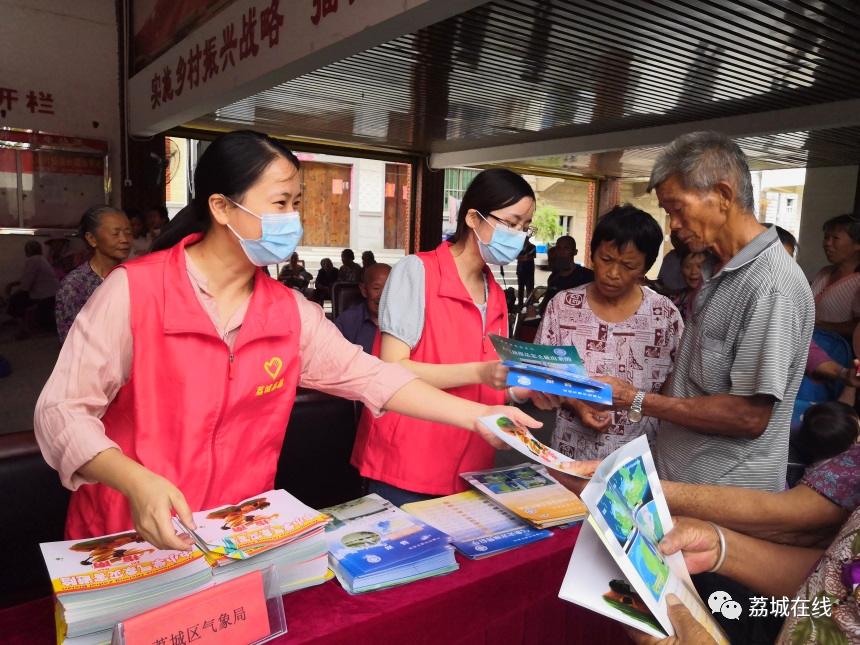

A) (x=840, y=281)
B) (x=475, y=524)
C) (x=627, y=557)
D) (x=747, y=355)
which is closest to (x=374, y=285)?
(x=475, y=524)

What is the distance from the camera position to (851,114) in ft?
21.7

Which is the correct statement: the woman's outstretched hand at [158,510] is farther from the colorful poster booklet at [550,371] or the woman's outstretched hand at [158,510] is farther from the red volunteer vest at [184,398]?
the colorful poster booklet at [550,371]

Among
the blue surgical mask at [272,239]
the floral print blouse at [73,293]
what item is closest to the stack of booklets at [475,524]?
the blue surgical mask at [272,239]

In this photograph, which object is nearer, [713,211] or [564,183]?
[713,211]

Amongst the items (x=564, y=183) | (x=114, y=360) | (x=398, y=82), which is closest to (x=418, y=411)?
(x=114, y=360)

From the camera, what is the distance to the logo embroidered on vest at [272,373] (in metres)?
1.33

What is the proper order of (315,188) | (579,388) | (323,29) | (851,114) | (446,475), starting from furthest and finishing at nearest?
(315,188)
(851,114)
(323,29)
(446,475)
(579,388)

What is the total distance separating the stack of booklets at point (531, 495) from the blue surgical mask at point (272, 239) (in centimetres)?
77

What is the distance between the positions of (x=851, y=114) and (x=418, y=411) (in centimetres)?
713

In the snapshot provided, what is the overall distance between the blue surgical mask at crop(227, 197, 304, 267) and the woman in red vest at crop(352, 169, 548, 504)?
15.8 inches

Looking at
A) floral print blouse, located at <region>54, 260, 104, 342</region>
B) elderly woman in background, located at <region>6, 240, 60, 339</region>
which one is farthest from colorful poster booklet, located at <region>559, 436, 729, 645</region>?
elderly woman in background, located at <region>6, 240, 60, 339</region>

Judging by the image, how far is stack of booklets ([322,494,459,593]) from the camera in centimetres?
123

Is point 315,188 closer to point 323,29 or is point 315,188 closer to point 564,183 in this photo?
point 564,183

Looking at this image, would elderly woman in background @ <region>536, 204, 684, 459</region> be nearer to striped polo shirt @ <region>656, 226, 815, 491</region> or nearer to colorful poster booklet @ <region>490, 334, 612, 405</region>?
striped polo shirt @ <region>656, 226, 815, 491</region>
